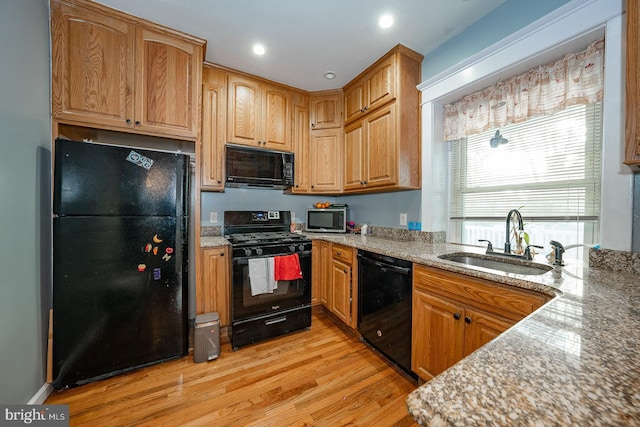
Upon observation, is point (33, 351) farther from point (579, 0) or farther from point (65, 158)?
point (579, 0)

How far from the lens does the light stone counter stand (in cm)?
34

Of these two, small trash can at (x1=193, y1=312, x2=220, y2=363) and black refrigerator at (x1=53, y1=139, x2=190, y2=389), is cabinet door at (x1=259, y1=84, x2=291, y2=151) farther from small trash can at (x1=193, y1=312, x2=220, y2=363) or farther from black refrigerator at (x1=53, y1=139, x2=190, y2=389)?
small trash can at (x1=193, y1=312, x2=220, y2=363)

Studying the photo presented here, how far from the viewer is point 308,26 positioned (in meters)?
1.85

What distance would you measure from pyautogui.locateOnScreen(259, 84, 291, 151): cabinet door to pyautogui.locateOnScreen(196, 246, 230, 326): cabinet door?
4.08 ft

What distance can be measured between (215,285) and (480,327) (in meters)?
1.97

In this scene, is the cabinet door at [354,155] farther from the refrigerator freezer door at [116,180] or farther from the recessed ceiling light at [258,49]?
the refrigerator freezer door at [116,180]

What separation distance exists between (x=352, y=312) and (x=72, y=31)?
9.74 feet

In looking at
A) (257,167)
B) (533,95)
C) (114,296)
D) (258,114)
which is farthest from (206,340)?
(533,95)

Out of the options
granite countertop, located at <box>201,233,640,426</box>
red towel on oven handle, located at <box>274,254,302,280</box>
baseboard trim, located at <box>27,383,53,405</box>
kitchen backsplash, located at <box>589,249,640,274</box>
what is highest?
kitchen backsplash, located at <box>589,249,640,274</box>

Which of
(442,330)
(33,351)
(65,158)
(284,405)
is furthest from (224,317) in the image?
(442,330)

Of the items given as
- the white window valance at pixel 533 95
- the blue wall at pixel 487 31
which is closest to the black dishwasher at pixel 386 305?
the white window valance at pixel 533 95

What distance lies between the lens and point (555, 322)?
634mm

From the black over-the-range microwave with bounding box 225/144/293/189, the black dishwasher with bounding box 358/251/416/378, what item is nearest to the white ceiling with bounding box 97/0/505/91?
the black over-the-range microwave with bounding box 225/144/293/189

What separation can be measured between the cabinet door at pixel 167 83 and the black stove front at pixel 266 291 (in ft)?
3.67
